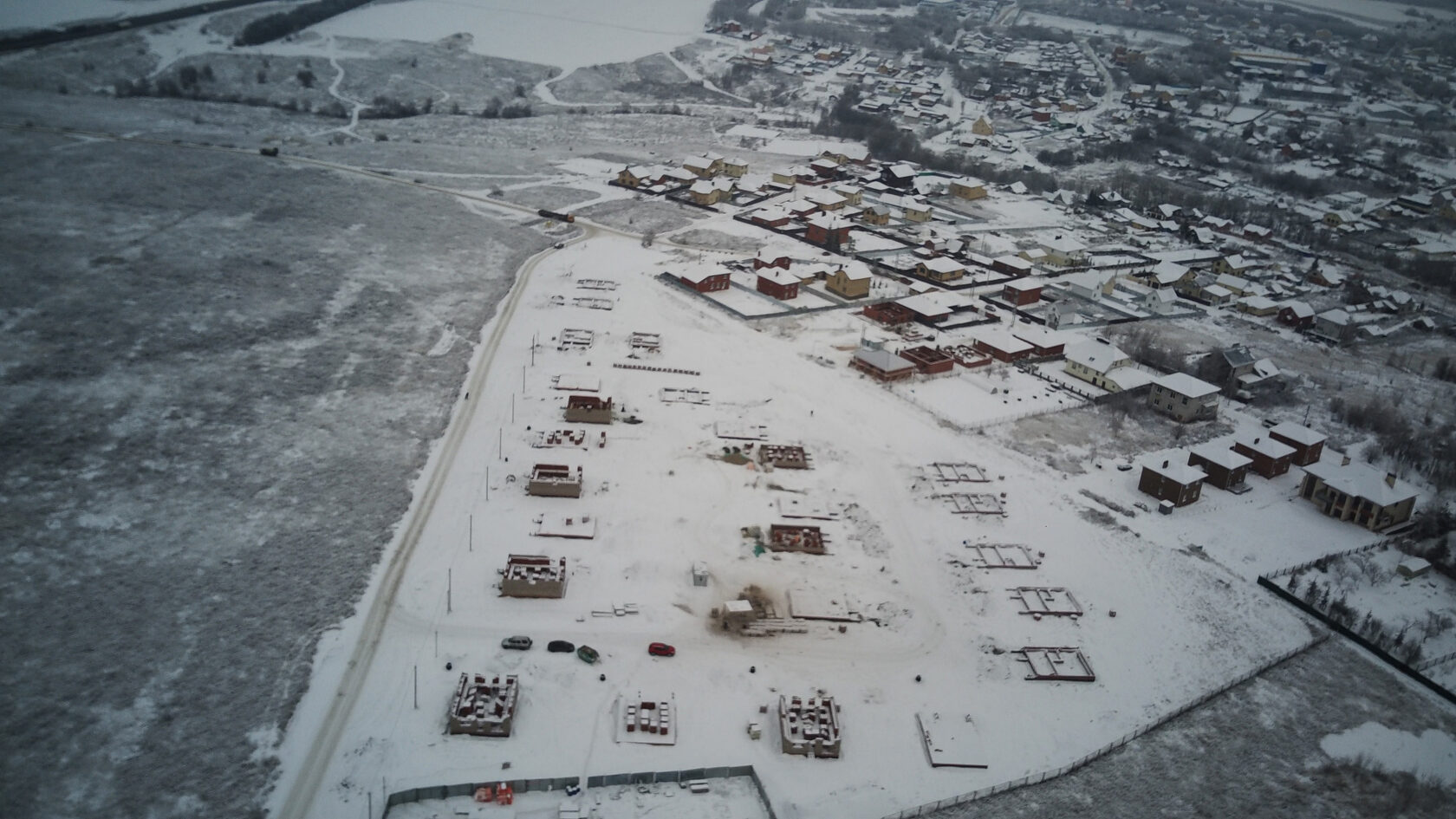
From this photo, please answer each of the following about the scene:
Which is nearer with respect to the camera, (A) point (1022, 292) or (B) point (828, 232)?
(A) point (1022, 292)

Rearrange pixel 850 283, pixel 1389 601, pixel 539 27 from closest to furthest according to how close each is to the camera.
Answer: pixel 1389 601 → pixel 850 283 → pixel 539 27

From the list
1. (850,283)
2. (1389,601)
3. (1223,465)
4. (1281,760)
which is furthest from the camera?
(850,283)

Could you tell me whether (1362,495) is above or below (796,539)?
above

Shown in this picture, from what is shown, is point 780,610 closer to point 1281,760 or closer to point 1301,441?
point 1281,760

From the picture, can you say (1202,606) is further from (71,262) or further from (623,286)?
(71,262)

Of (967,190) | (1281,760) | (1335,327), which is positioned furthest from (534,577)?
(967,190)

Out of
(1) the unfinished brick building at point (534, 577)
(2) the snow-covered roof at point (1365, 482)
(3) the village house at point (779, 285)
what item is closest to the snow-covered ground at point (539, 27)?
(3) the village house at point (779, 285)

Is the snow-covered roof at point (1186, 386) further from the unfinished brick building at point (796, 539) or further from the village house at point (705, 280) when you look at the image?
the village house at point (705, 280)

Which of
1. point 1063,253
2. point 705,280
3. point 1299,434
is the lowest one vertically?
point 1299,434
